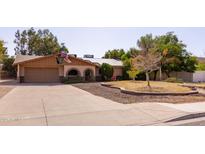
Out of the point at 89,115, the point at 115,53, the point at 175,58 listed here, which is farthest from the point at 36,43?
the point at 89,115

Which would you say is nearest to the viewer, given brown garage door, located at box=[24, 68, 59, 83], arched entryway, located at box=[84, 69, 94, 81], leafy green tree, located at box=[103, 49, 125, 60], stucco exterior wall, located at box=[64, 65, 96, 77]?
brown garage door, located at box=[24, 68, 59, 83]

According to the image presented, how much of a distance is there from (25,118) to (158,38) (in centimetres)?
3474

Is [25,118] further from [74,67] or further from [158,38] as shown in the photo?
[158,38]

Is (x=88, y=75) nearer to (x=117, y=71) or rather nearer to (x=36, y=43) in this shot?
(x=117, y=71)

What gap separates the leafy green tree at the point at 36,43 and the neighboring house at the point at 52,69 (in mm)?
21287

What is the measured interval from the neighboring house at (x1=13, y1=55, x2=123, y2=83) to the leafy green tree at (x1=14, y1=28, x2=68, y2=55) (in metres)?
21.3

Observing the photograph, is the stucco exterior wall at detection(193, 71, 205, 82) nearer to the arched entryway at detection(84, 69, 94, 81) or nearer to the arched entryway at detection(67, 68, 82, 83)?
the arched entryway at detection(84, 69, 94, 81)

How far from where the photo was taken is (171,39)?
125ft

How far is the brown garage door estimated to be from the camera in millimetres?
29844

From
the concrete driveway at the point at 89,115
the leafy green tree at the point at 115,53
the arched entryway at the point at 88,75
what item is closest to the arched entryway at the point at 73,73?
the arched entryway at the point at 88,75

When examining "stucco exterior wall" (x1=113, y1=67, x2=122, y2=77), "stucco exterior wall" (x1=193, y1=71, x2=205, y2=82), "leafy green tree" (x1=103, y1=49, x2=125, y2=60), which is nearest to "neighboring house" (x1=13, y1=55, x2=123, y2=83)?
"stucco exterior wall" (x1=113, y1=67, x2=122, y2=77)

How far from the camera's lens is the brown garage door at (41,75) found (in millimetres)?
29844
